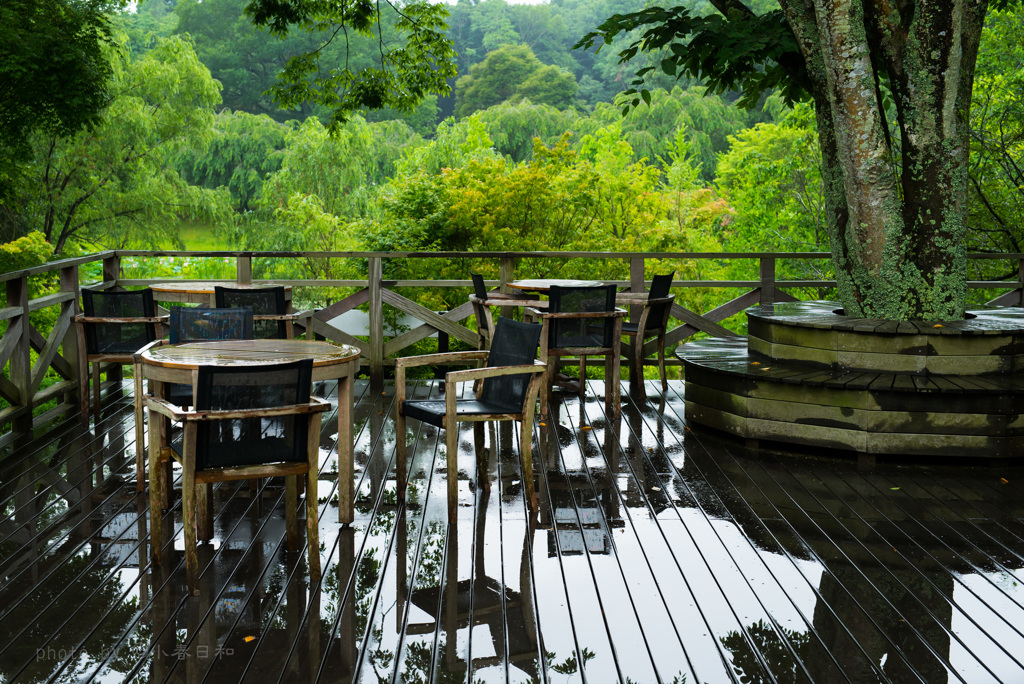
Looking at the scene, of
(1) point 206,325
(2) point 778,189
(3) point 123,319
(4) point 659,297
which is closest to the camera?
(1) point 206,325

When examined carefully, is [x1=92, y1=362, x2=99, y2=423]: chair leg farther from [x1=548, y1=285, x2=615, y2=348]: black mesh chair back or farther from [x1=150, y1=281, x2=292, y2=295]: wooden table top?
[x1=548, y1=285, x2=615, y2=348]: black mesh chair back

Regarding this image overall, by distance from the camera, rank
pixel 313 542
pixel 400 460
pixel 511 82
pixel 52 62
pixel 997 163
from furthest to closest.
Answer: pixel 511 82 < pixel 997 163 < pixel 52 62 < pixel 400 460 < pixel 313 542

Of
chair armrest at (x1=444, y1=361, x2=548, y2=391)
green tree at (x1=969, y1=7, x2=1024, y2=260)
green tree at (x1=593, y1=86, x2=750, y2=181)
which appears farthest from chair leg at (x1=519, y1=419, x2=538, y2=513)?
green tree at (x1=593, y1=86, x2=750, y2=181)

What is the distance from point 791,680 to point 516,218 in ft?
46.1

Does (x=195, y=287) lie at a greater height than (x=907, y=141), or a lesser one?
lesser

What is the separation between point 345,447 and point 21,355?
2.95m

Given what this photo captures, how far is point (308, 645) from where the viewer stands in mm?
2664

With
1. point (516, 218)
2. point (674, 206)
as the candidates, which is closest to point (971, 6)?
point (516, 218)

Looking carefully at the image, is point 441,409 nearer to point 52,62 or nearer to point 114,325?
point 114,325

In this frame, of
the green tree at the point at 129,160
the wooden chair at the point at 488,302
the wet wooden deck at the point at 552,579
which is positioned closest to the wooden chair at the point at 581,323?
the wooden chair at the point at 488,302

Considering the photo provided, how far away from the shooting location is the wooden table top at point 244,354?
141 inches

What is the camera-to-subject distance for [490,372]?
12.3 ft

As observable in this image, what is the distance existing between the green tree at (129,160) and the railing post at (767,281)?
696 inches

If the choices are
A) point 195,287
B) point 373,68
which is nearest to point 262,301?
point 195,287
